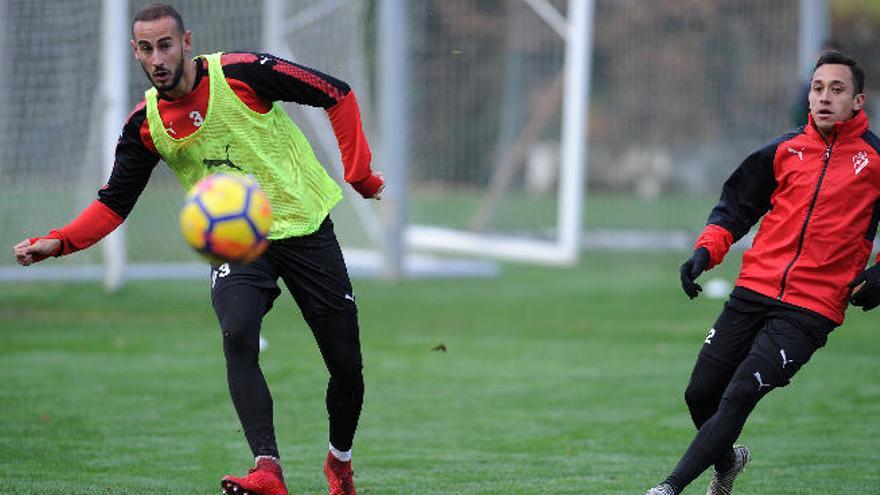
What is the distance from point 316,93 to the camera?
6.21 metres

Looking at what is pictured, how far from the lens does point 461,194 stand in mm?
20031

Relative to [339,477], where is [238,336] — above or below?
above

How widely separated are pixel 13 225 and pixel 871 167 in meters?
11.4

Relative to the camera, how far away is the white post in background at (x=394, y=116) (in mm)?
16188

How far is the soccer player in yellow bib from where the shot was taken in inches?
231

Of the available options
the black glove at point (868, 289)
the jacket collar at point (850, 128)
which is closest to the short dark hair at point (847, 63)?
the jacket collar at point (850, 128)

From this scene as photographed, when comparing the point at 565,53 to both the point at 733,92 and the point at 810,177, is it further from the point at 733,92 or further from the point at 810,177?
the point at 810,177

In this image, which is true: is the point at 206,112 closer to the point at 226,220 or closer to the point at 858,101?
the point at 226,220

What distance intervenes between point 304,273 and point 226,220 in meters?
0.81

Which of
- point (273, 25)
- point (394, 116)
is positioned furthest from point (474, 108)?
point (273, 25)

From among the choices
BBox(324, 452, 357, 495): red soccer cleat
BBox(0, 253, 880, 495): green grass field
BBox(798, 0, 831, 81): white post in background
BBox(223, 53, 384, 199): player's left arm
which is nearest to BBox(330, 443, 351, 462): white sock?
BBox(324, 452, 357, 495): red soccer cleat

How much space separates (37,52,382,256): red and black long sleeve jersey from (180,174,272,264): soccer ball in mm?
564

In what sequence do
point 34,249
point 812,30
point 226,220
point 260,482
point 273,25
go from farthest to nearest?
point 812,30, point 273,25, point 34,249, point 260,482, point 226,220

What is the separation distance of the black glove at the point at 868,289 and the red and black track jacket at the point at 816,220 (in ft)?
0.35
